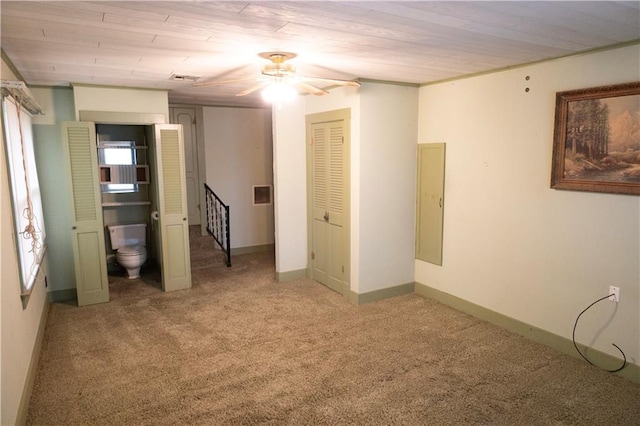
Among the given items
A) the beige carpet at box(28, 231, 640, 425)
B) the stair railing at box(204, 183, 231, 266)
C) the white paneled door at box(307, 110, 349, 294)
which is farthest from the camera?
the stair railing at box(204, 183, 231, 266)

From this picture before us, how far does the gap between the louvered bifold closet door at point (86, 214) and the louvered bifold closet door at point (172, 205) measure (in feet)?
2.00

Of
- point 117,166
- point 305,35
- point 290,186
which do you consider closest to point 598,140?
point 305,35

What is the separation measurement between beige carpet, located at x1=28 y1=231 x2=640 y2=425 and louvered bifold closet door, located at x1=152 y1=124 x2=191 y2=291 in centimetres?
49

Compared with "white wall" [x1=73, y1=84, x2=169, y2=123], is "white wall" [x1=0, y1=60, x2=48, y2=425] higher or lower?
lower

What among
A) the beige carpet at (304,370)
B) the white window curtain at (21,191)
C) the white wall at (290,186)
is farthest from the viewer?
the white wall at (290,186)

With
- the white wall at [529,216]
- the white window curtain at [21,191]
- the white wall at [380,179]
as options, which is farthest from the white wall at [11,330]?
the white wall at [529,216]

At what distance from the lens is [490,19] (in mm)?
2141

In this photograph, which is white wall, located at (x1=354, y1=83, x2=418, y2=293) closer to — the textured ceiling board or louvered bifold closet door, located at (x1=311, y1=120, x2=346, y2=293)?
louvered bifold closet door, located at (x1=311, y1=120, x2=346, y2=293)

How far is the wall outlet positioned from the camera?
115 inches

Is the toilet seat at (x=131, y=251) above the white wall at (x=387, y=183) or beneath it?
beneath

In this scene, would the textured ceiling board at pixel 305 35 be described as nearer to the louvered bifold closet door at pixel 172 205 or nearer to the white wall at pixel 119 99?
the white wall at pixel 119 99

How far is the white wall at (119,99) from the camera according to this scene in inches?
167

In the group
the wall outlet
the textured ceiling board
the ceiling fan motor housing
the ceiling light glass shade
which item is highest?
the textured ceiling board

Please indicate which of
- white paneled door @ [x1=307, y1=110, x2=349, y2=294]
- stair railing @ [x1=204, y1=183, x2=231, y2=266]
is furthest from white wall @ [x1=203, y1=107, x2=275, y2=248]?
white paneled door @ [x1=307, y1=110, x2=349, y2=294]
